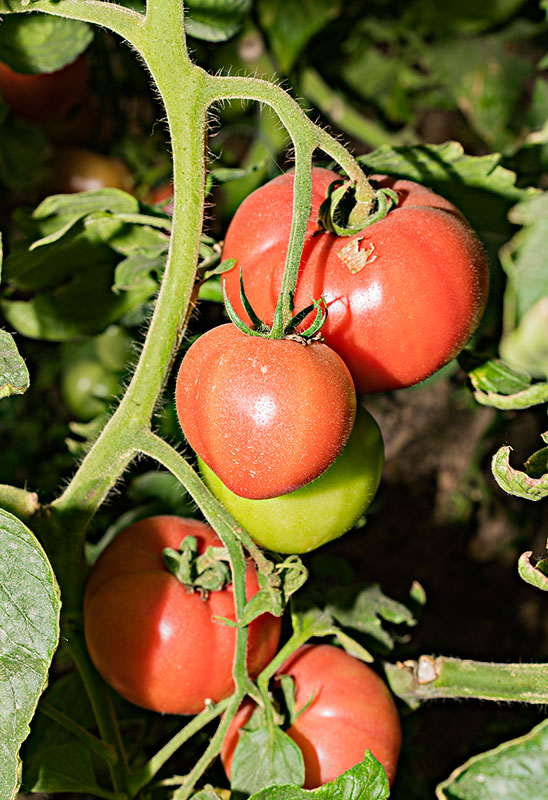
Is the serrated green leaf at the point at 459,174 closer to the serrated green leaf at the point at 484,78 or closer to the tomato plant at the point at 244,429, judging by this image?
the tomato plant at the point at 244,429

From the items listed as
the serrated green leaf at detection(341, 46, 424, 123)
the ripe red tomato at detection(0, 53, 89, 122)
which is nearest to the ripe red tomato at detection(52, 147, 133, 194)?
the ripe red tomato at detection(0, 53, 89, 122)

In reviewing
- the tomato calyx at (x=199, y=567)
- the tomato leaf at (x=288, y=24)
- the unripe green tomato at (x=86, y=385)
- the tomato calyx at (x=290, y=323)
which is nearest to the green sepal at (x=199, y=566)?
the tomato calyx at (x=199, y=567)

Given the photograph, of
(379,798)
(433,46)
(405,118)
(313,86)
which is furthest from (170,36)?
(433,46)

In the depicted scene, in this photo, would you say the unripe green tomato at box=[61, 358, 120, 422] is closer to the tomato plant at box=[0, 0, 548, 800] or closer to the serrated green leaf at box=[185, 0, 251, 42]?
the tomato plant at box=[0, 0, 548, 800]

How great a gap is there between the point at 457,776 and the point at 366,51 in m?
1.59

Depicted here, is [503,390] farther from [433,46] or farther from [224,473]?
[433,46]

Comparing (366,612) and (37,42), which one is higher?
(37,42)

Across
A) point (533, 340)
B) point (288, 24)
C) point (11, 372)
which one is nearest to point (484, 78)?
point (288, 24)

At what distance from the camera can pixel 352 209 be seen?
57 cm

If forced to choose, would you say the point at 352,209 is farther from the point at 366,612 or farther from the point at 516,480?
the point at 366,612

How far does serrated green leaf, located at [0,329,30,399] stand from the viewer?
468 mm

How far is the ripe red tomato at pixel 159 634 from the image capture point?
608 mm

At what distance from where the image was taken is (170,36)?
50cm

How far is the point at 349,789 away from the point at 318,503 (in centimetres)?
18
